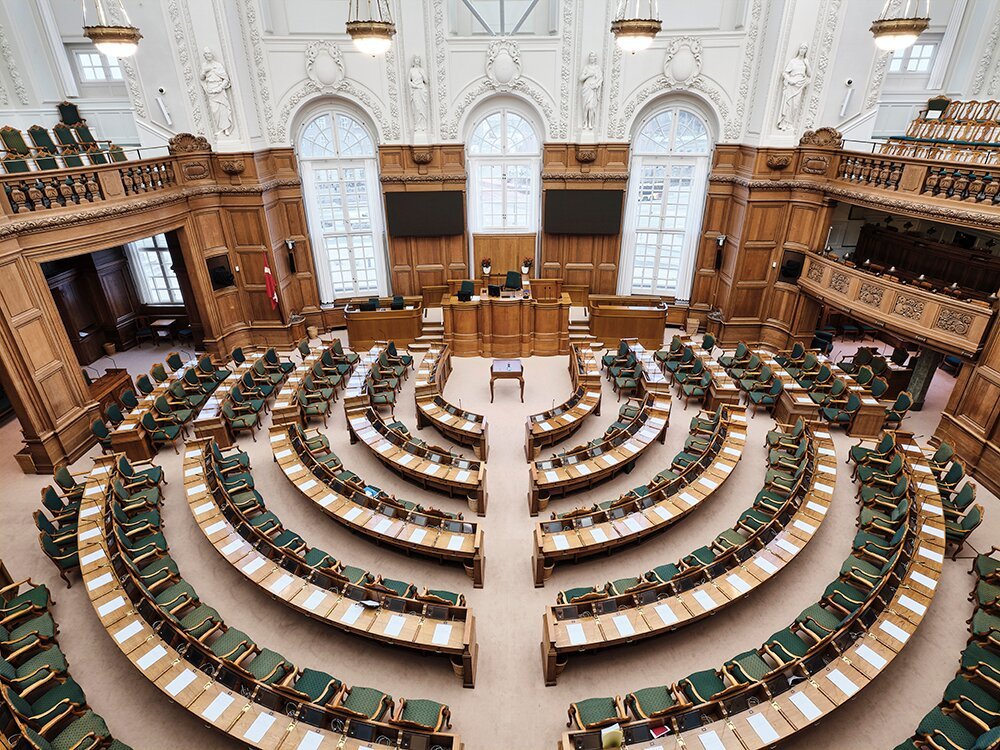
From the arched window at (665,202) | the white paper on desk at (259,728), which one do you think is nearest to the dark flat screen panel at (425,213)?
the arched window at (665,202)

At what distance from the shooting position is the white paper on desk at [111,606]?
706cm

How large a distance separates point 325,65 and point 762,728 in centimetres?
1820

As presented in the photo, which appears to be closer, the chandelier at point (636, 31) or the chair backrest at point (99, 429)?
the chandelier at point (636, 31)

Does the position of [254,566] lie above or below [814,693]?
above

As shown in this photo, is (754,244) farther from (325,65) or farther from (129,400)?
(129,400)

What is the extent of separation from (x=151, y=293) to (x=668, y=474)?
1732 centimetres

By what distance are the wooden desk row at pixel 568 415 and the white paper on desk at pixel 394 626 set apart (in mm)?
5142

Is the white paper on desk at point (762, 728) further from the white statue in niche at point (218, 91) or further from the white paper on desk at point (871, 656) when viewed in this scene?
the white statue in niche at point (218, 91)

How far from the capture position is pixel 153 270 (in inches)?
691

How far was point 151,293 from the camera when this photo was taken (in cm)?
1775

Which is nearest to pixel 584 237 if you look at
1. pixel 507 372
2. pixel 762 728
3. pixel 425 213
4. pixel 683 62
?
pixel 425 213

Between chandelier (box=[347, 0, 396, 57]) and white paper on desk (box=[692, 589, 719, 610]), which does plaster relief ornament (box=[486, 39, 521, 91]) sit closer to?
chandelier (box=[347, 0, 396, 57])

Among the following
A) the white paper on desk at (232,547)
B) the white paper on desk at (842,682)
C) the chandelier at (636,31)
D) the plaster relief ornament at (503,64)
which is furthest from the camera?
the plaster relief ornament at (503,64)

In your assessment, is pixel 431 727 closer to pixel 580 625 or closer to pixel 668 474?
pixel 580 625
